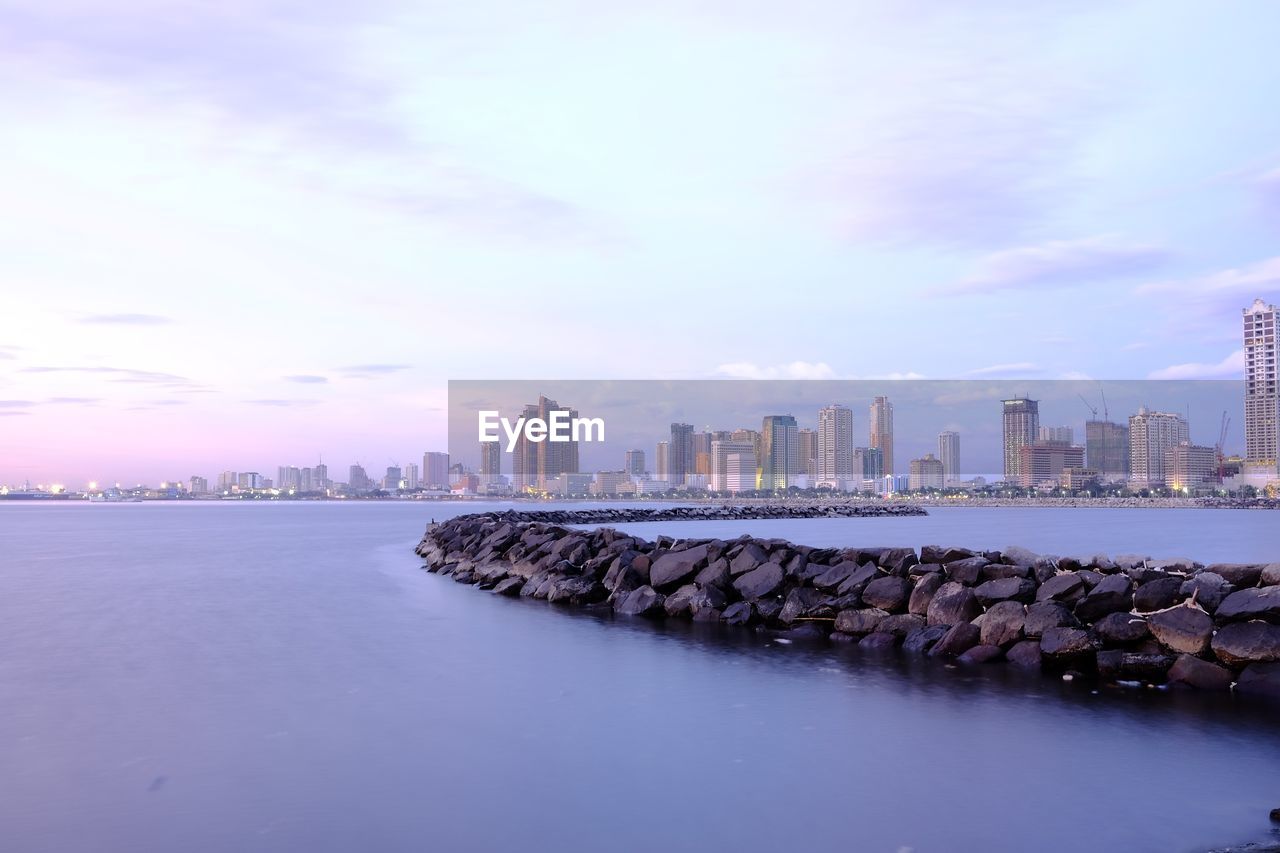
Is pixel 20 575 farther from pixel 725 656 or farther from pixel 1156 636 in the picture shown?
pixel 1156 636

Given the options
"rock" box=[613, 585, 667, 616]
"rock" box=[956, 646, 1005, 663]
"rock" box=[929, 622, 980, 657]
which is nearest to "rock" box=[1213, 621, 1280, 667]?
Answer: "rock" box=[956, 646, 1005, 663]

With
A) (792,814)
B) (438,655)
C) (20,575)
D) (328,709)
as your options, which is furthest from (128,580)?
(792,814)

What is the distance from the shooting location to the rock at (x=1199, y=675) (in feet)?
28.1

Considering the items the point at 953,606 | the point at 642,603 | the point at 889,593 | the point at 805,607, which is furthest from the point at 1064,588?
the point at 642,603

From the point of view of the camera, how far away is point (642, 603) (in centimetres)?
1428

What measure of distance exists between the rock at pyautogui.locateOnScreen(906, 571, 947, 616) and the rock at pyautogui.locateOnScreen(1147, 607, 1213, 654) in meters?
2.39

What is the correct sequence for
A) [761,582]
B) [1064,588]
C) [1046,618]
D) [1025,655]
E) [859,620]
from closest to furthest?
[1025,655], [1046,618], [1064,588], [859,620], [761,582]

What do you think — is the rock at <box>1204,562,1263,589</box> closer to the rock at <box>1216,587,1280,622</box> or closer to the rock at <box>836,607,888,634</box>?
the rock at <box>1216,587,1280,622</box>

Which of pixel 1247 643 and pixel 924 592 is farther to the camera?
pixel 924 592

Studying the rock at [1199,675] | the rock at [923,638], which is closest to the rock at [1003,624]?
the rock at [923,638]

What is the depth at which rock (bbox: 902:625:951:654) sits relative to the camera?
34.8 feet

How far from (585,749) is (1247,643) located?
611 cm

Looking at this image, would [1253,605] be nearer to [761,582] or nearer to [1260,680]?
[1260,680]

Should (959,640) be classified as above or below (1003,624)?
below
